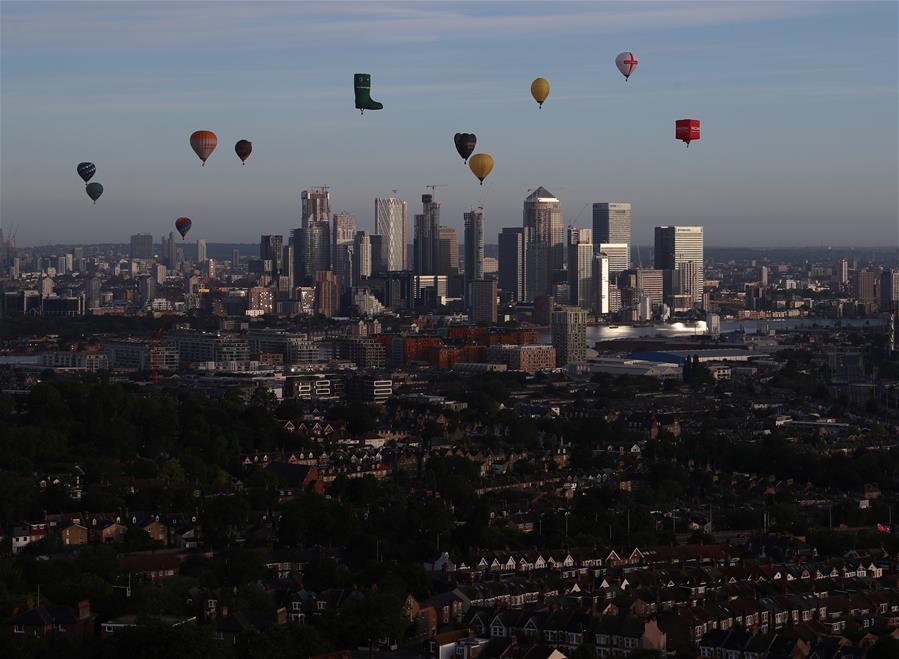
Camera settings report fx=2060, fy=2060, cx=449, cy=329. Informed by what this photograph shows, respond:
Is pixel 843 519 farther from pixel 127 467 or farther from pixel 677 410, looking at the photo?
pixel 677 410

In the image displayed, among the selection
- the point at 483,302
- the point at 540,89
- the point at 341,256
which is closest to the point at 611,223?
the point at 341,256

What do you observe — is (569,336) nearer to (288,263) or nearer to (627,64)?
(627,64)

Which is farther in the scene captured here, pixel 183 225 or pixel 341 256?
pixel 341 256

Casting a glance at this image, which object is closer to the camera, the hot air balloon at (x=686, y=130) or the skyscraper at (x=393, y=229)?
the hot air balloon at (x=686, y=130)

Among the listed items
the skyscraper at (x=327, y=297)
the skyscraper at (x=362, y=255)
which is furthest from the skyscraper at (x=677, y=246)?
the skyscraper at (x=327, y=297)

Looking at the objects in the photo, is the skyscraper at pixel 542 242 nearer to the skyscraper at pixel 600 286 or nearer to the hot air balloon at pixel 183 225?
the skyscraper at pixel 600 286

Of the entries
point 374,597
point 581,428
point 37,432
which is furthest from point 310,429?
point 374,597
